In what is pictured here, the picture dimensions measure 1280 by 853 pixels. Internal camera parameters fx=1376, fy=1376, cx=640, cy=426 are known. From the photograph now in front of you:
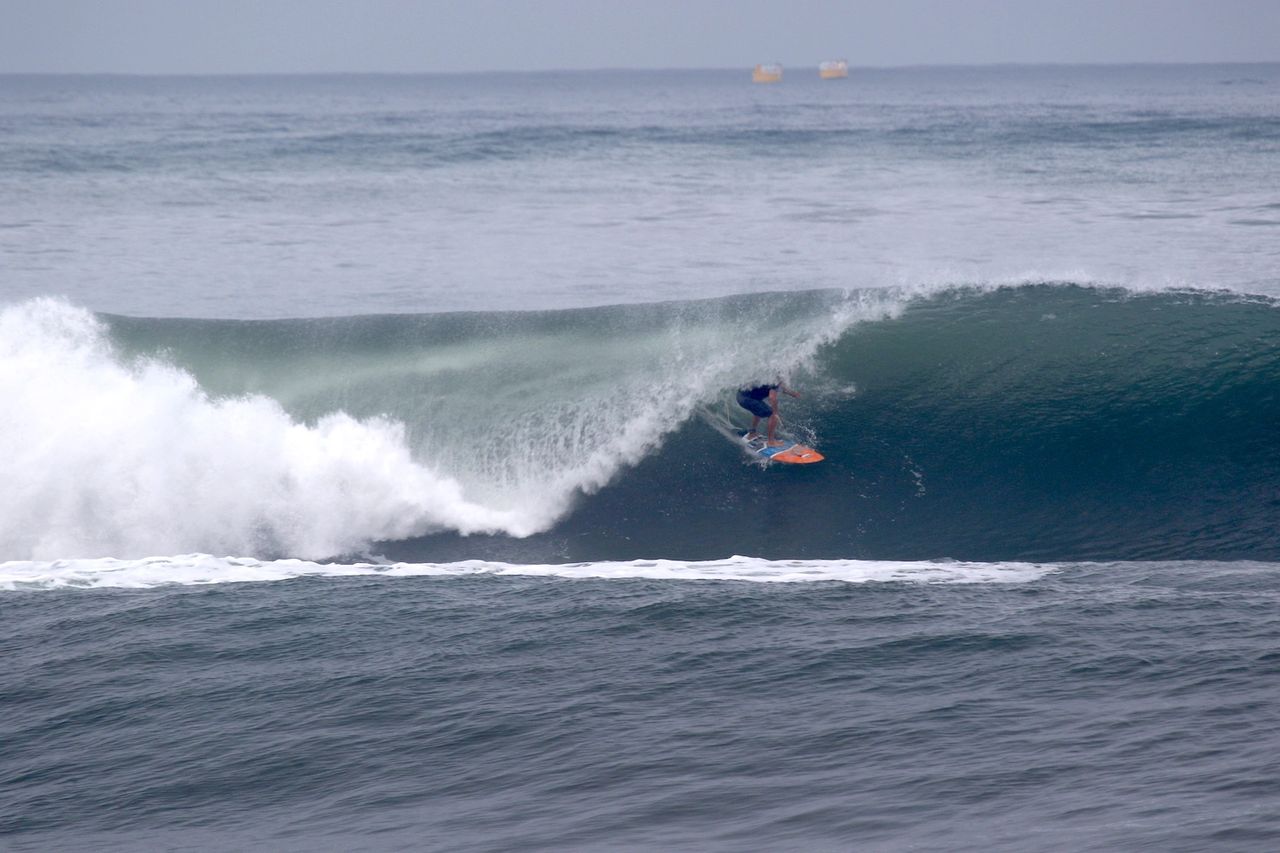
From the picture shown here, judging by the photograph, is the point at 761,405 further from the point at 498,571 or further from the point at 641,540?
the point at 498,571

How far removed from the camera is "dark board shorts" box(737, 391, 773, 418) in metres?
15.4

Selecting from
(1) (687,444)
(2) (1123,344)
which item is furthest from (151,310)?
(2) (1123,344)

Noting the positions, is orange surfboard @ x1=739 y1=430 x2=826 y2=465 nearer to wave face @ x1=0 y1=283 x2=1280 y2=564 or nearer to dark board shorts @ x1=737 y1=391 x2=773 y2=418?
wave face @ x1=0 y1=283 x2=1280 y2=564

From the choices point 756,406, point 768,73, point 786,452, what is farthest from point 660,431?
point 768,73

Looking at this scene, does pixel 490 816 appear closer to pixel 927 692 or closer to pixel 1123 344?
pixel 927 692

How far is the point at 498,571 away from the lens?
12609mm

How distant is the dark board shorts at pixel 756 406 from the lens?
606 inches

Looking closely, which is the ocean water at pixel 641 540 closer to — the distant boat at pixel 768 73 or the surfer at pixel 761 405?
the surfer at pixel 761 405

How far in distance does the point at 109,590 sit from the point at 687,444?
6354 millimetres

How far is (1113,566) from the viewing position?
11953 millimetres

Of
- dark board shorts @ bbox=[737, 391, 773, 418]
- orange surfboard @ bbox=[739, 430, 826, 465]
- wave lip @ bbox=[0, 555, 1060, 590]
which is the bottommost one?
wave lip @ bbox=[0, 555, 1060, 590]

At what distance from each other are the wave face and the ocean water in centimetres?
6

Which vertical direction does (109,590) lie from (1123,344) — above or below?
below

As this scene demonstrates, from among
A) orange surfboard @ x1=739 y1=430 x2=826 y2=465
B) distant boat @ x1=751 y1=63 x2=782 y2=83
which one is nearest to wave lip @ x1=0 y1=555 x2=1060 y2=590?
orange surfboard @ x1=739 y1=430 x2=826 y2=465
